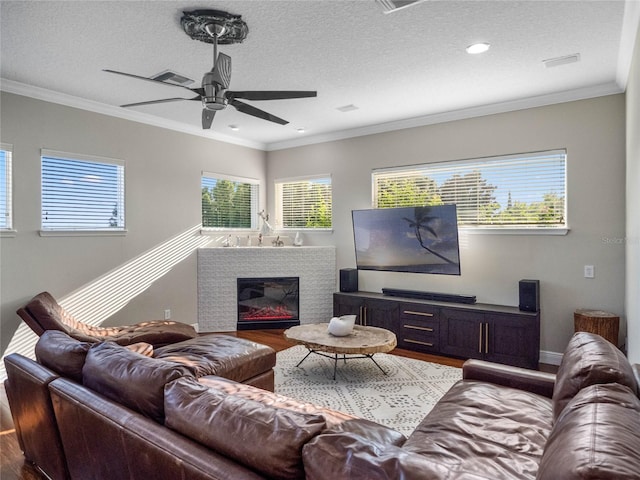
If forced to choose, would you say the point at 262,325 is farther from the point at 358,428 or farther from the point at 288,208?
the point at 358,428

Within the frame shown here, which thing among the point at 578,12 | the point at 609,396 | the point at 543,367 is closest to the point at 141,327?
the point at 609,396

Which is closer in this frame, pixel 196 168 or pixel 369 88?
pixel 369 88

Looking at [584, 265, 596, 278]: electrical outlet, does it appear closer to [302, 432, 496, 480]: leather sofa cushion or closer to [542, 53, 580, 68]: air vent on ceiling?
[542, 53, 580, 68]: air vent on ceiling

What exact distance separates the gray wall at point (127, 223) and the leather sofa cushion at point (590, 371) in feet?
14.6

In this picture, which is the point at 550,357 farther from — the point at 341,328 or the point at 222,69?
the point at 222,69

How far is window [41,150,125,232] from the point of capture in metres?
4.05

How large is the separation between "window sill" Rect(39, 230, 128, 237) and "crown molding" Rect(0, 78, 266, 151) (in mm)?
1346

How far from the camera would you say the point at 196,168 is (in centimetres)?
548

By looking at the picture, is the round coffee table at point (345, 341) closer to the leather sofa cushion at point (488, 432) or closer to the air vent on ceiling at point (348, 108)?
the leather sofa cushion at point (488, 432)

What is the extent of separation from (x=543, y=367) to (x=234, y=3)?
4303 millimetres

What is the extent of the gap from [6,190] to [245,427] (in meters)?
3.90

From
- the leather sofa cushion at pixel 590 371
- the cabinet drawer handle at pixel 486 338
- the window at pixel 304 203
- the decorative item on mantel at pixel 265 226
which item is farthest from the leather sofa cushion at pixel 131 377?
the decorative item on mantel at pixel 265 226

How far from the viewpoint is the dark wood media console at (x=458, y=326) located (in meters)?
3.92

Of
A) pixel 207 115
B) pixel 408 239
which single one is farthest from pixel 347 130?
pixel 207 115
